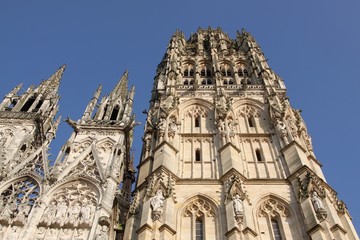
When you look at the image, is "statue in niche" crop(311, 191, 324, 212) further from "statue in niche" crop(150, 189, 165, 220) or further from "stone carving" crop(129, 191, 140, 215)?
"stone carving" crop(129, 191, 140, 215)

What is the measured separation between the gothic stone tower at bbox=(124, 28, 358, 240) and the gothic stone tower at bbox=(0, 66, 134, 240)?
1.36 m

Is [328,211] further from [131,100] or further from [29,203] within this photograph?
[131,100]

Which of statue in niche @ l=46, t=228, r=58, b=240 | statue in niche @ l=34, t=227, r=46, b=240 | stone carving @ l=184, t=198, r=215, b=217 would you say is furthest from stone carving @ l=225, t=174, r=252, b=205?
statue in niche @ l=34, t=227, r=46, b=240

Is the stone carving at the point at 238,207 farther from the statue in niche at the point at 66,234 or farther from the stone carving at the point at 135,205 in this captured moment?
the statue in niche at the point at 66,234

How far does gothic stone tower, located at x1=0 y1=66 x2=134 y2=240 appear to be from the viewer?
1691 centimetres

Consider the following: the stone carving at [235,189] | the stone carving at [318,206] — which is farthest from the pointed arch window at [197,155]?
the stone carving at [318,206]

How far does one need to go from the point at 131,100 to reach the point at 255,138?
994cm

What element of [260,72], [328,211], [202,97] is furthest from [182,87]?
[328,211]

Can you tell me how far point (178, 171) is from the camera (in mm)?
20281

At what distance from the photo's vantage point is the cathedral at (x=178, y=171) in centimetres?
1680

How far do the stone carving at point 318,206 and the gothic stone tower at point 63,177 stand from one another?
819 centimetres

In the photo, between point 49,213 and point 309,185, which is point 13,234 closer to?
point 49,213

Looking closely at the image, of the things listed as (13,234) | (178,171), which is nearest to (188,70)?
(178,171)

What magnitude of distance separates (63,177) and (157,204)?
503cm
